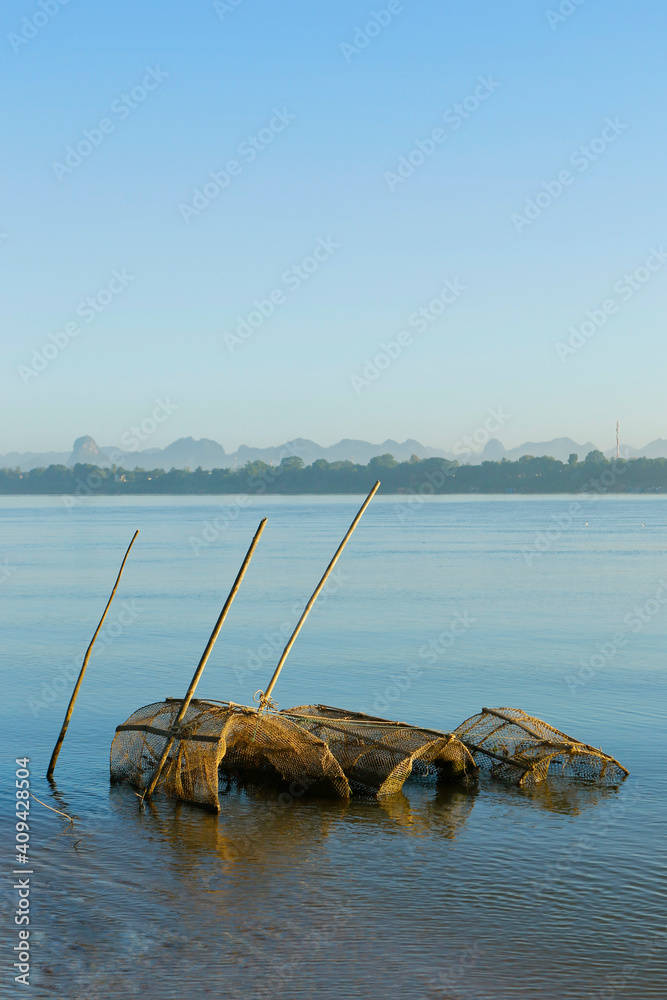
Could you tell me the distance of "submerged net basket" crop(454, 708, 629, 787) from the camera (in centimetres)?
1357

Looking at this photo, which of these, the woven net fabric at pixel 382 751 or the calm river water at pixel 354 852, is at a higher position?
the woven net fabric at pixel 382 751

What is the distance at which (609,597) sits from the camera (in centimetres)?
3922

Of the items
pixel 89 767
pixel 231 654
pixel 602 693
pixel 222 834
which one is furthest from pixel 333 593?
pixel 222 834

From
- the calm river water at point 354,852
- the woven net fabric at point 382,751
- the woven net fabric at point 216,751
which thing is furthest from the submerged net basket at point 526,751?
the woven net fabric at point 216,751

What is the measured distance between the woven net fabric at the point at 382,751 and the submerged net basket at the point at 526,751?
43 centimetres

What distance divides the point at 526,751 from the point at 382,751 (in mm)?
2156

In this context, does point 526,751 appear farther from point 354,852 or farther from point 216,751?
point 216,751

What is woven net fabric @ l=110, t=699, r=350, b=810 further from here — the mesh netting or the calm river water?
the calm river water

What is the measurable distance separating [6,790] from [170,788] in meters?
2.38

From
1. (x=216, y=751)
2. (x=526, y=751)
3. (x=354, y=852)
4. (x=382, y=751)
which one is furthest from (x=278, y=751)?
(x=526, y=751)

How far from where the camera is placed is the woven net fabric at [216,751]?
1232 cm

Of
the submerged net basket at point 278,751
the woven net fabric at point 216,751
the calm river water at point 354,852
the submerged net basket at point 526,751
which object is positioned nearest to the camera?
the calm river water at point 354,852

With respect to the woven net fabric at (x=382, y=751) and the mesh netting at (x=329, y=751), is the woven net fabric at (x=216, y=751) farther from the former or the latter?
the woven net fabric at (x=382, y=751)

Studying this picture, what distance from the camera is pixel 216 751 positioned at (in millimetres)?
12078
